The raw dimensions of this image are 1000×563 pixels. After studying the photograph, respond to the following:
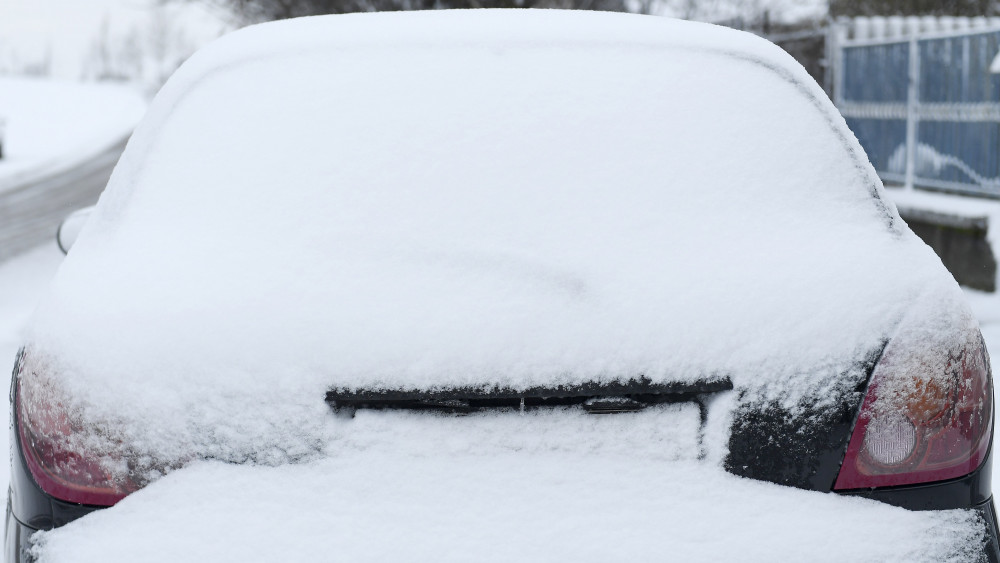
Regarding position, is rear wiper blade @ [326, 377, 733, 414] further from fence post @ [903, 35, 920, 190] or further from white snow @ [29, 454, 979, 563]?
fence post @ [903, 35, 920, 190]

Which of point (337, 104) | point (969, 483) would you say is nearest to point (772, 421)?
point (969, 483)

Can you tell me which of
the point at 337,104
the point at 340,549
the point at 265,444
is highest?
the point at 337,104

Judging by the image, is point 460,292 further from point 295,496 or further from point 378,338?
point 295,496

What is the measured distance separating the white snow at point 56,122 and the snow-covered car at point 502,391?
66.4ft

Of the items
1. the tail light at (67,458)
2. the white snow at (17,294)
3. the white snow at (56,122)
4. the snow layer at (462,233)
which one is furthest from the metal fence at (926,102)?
the white snow at (56,122)

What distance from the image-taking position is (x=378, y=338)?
1706mm

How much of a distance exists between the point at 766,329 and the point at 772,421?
0.46 ft

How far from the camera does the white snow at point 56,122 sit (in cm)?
2639

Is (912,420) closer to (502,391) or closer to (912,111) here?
(502,391)

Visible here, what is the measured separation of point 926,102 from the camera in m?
9.25

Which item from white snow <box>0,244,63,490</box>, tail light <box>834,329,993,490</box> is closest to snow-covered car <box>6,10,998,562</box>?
tail light <box>834,329,993,490</box>

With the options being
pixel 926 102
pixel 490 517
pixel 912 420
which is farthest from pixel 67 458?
pixel 926 102

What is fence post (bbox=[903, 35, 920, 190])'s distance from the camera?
9336 mm

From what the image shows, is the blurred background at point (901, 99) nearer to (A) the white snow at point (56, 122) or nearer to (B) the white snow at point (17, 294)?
(B) the white snow at point (17, 294)
